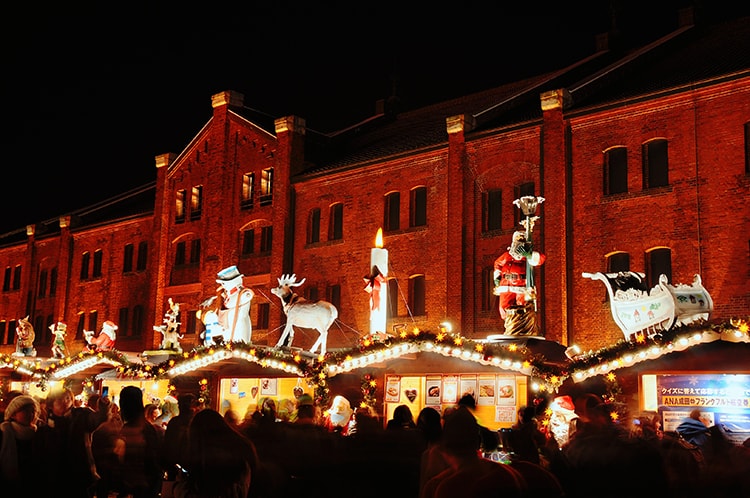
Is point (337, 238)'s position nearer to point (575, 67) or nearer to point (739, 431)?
point (575, 67)

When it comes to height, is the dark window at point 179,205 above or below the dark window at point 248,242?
above

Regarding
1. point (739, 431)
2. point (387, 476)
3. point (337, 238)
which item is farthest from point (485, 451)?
point (337, 238)

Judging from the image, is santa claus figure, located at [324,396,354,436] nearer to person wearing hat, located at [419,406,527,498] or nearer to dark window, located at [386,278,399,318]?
dark window, located at [386,278,399,318]

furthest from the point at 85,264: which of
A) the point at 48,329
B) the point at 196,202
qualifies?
the point at 196,202

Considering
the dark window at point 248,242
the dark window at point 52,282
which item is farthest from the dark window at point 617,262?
the dark window at point 52,282

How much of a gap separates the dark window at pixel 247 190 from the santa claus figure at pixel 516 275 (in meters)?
14.5

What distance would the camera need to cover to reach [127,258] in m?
37.2

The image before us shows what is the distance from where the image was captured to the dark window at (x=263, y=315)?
3122 cm

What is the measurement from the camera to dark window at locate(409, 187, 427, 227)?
27812mm

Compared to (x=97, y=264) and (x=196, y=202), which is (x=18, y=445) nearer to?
(x=196, y=202)

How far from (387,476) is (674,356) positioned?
36.3 ft

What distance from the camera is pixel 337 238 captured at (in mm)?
29859

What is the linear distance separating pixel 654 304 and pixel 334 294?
13.7m

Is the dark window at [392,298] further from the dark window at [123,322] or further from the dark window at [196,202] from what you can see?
the dark window at [123,322]
